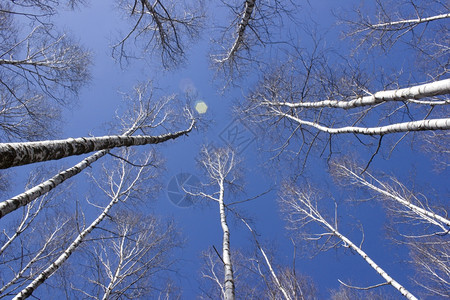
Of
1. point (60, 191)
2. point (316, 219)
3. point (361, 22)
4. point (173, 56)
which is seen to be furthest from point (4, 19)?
point (316, 219)

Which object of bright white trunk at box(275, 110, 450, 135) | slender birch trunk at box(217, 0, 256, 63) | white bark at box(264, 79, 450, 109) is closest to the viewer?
white bark at box(264, 79, 450, 109)

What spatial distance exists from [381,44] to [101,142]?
810 centimetres

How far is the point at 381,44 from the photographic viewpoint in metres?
7.22

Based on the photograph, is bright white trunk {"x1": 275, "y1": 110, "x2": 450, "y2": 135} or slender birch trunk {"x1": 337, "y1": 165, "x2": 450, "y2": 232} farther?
slender birch trunk {"x1": 337, "y1": 165, "x2": 450, "y2": 232}

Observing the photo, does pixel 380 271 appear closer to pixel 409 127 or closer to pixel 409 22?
pixel 409 127

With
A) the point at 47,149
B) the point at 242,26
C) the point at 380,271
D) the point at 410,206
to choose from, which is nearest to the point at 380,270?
the point at 380,271

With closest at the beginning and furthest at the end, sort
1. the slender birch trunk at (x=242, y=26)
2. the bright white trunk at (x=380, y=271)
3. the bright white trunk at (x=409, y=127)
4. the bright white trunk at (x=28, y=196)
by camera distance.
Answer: the bright white trunk at (x=409, y=127) → the bright white trunk at (x=28, y=196) → the slender birch trunk at (x=242, y=26) → the bright white trunk at (x=380, y=271)

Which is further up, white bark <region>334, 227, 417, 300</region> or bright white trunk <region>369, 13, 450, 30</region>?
bright white trunk <region>369, 13, 450, 30</region>

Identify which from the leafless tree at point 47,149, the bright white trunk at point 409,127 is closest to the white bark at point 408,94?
the bright white trunk at point 409,127

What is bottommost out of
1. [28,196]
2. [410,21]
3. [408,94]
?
[28,196]

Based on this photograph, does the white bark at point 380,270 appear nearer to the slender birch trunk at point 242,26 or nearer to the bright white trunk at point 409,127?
the bright white trunk at point 409,127

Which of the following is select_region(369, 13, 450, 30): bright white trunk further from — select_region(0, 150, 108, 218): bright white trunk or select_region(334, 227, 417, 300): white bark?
select_region(0, 150, 108, 218): bright white trunk

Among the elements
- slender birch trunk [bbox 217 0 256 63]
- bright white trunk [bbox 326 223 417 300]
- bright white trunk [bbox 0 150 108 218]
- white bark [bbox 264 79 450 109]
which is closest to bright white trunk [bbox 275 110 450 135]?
white bark [bbox 264 79 450 109]

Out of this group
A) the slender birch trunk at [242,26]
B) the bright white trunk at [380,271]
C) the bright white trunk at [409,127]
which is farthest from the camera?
the bright white trunk at [380,271]
